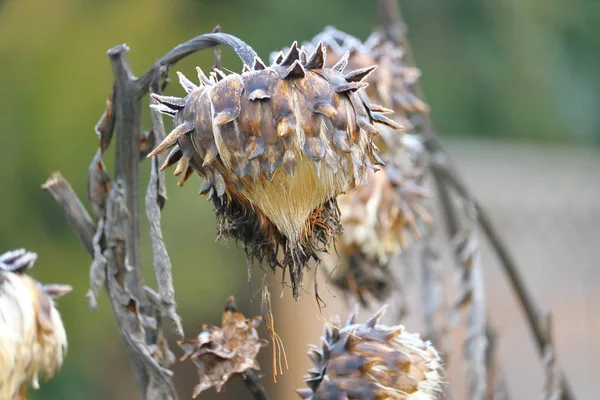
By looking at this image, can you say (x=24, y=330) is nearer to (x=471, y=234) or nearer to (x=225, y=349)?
(x=225, y=349)

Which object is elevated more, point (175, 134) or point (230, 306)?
point (175, 134)

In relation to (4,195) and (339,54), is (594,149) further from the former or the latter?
(339,54)

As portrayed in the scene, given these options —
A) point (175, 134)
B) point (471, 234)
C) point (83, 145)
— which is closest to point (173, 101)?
point (175, 134)

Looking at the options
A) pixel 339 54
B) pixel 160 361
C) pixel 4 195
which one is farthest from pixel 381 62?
pixel 4 195

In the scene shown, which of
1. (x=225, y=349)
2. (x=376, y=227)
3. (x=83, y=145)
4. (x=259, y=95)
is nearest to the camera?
(x=259, y=95)

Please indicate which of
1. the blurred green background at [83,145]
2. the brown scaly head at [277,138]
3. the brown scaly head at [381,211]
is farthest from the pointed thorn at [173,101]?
the blurred green background at [83,145]

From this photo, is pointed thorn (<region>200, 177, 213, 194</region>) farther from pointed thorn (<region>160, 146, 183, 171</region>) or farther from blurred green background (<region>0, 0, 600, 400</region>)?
blurred green background (<region>0, 0, 600, 400</region>)

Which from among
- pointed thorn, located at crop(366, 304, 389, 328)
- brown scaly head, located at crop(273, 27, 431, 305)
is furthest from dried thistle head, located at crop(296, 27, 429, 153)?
pointed thorn, located at crop(366, 304, 389, 328)

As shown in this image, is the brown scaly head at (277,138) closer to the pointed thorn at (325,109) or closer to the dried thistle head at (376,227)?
the pointed thorn at (325,109)
